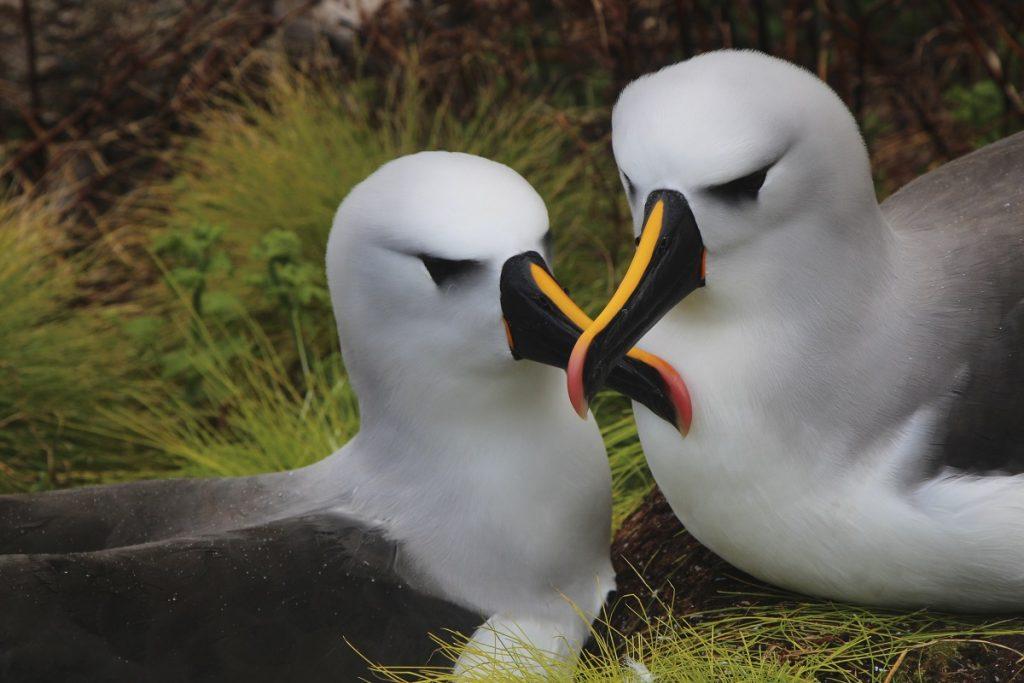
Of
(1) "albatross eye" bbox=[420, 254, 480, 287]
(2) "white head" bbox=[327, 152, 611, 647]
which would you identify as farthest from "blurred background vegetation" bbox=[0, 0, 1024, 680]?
(1) "albatross eye" bbox=[420, 254, 480, 287]

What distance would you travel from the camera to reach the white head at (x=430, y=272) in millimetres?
2779

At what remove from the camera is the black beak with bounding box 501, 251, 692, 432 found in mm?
2709

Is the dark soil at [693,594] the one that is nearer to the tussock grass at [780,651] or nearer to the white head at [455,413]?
the tussock grass at [780,651]

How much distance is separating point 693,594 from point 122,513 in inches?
55.0

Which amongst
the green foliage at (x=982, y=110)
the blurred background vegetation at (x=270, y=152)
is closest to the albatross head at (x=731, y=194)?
the blurred background vegetation at (x=270, y=152)

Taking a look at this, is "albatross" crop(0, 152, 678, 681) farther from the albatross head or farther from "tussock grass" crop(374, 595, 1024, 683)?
the albatross head

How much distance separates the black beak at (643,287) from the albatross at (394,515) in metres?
0.20

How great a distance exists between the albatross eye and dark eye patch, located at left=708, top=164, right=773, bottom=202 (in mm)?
546

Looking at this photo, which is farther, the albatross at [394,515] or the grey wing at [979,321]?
the albatross at [394,515]

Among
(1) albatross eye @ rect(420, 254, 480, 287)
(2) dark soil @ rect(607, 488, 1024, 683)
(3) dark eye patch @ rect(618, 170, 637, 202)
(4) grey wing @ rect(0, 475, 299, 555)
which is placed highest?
(3) dark eye patch @ rect(618, 170, 637, 202)

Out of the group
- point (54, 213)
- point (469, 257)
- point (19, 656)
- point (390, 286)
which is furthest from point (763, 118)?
point (54, 213)

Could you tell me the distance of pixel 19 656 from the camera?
2.62 m

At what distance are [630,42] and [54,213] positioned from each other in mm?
2594

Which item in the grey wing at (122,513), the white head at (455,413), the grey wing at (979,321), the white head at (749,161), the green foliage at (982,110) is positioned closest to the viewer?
the white head at (749,161)
